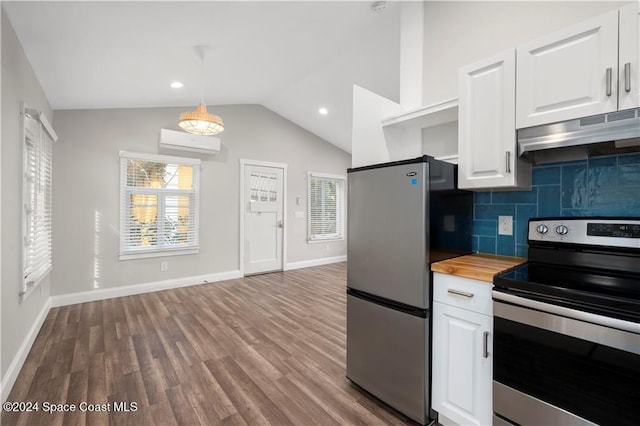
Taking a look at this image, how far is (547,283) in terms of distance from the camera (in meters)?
1.23

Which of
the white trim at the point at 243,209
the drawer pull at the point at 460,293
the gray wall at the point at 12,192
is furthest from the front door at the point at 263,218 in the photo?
the drawer pull at the point at 460,293

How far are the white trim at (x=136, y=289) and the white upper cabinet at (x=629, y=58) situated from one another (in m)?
4.95

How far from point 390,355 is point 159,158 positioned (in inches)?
164

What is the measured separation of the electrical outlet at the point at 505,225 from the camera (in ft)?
6.10

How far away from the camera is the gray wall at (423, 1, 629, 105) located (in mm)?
1687

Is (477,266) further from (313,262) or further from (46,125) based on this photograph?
(313,262)

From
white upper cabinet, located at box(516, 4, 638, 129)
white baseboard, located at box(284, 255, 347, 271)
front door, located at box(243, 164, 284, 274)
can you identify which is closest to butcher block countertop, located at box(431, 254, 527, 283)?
white upper cabinet, located at box(516, 4, 638, 129)

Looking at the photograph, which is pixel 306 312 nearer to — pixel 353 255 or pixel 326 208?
pixel 353 255

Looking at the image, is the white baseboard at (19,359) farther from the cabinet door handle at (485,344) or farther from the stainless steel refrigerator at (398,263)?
the cabinet door handle at (485,344)

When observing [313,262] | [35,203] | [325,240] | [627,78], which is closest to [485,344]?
[627,78]

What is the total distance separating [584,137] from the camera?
134cm

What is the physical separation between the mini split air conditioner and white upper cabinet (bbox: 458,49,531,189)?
3746 mm

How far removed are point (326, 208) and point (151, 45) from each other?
458 cm

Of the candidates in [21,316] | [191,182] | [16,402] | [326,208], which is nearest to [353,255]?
[16,402]
